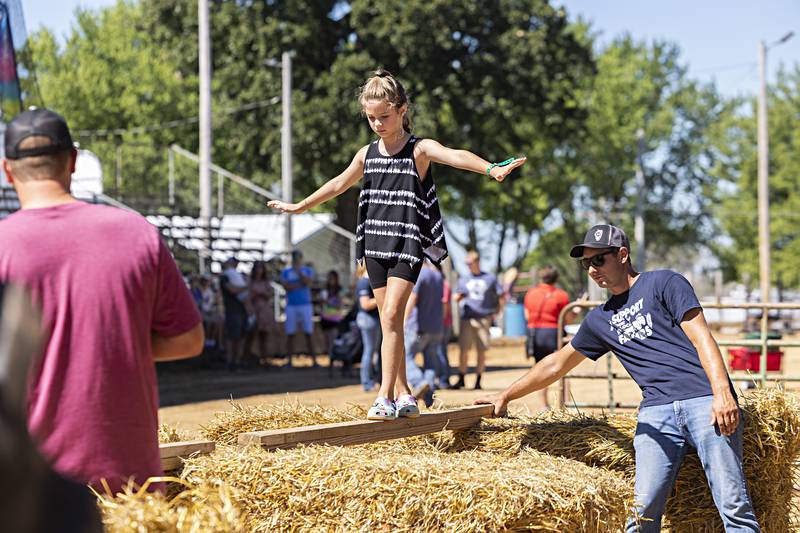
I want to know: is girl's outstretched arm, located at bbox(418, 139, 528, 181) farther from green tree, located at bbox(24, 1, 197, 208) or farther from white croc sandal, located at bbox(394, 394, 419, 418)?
green tree, located at bbox(24, 1, 197, 208)

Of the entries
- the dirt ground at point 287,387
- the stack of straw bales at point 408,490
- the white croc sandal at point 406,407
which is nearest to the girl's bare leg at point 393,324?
the white croc sandal at point 406,407

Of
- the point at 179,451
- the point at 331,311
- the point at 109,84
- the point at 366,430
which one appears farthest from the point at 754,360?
the point at 109,84

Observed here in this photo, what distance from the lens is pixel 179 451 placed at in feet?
15.1

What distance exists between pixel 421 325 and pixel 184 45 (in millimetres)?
25022

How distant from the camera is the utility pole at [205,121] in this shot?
25.0 meters

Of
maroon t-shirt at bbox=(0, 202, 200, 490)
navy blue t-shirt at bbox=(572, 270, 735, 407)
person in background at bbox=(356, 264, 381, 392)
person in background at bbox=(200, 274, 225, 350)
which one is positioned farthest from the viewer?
person in background at bbox=(200, 274, 225, 350)

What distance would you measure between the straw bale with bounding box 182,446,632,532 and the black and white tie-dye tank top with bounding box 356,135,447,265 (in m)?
1.60

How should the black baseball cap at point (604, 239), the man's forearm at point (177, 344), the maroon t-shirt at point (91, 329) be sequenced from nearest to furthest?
the maroon t-shirt at point (91, 329) < the man's forearm at point (177, 344) < the black baseball cap at point (604, 239)

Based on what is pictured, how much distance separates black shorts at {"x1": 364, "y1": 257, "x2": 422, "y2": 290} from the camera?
589 centimetres

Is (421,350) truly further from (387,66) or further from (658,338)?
(387,66)

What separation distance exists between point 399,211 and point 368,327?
9.60 m

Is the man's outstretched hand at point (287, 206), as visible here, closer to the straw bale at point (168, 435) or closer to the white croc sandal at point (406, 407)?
the white croc sandal at point (406, 407)

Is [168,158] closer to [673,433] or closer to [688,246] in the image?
[673,433]

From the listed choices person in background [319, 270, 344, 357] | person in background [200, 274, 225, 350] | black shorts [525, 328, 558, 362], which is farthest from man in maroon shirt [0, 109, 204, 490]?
person in background [200, 274, 225, 350]
